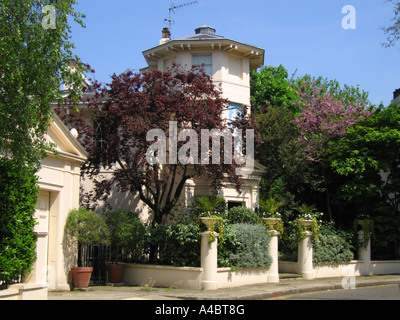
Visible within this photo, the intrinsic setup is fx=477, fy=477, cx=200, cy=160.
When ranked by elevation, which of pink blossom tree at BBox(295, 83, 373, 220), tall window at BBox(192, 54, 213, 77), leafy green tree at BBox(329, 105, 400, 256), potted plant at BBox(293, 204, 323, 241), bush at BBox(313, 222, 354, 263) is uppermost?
tall window at BBox(192, 54, 213, 77)

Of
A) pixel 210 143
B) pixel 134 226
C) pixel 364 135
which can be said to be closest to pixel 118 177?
pixel 134 226

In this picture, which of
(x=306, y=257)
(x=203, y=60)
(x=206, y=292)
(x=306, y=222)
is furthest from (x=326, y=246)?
(x=203, y=60)

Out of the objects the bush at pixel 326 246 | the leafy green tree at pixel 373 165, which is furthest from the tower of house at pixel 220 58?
the leafy green tree at pixel 373 165

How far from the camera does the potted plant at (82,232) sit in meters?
14.3

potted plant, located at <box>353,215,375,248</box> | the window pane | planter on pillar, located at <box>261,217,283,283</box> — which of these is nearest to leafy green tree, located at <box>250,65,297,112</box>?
the window pane

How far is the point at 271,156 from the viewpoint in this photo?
2250cm

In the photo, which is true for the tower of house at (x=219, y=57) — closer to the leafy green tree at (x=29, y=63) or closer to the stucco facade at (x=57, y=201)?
the stucco facade at (x=57, y=201)

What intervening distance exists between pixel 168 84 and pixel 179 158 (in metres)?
2.64

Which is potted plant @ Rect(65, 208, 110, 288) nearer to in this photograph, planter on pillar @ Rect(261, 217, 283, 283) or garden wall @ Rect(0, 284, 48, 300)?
garden wall @ Rect(0, 284, 48, 300)

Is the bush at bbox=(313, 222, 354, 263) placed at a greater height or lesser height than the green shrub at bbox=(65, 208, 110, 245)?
lesser

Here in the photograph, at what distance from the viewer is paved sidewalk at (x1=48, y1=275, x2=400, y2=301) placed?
12.7 meters

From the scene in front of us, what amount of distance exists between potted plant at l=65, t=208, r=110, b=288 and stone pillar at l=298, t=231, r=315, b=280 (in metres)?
7.54

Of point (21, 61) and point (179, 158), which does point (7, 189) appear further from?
point (179, 158)
